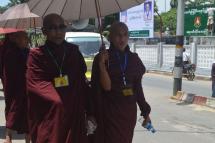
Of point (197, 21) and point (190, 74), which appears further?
point (197, 21)

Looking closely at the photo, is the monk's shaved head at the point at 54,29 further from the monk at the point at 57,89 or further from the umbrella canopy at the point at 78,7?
the umbrella canopy at the point at 78,7

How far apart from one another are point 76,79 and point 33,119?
0.52m

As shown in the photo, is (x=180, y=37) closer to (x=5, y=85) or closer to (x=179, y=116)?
(x=179, y=116)

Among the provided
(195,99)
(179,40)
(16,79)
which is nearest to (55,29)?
(16,79)

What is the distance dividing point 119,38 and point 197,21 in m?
31.6

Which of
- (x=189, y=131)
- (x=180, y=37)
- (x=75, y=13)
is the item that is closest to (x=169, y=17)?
(x=180, y=37)

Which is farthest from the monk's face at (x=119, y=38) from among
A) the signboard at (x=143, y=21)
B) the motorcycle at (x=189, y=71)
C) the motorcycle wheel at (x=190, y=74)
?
the signboard at (x=143, y=21)

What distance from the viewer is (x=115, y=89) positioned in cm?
453

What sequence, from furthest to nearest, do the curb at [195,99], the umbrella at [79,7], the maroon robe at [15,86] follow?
the curb at [195,99] → the maroon robe at [15,86] → the umbrella at [79,7]

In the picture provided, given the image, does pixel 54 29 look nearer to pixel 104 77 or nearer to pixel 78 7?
pixel 104 77

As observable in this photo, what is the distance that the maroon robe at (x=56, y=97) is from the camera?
4.26m

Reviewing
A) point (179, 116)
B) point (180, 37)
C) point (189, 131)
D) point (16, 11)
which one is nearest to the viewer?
point (16, 11)

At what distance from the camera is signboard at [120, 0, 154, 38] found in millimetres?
35281

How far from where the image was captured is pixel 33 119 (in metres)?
4.44
